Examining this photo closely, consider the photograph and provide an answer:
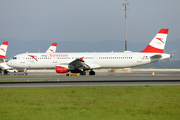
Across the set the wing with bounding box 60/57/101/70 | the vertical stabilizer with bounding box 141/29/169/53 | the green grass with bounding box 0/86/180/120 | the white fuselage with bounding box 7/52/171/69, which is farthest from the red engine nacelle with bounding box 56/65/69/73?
the green grass with bounding box 0/86/180/120

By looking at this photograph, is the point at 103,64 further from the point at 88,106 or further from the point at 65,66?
the point at 88,106

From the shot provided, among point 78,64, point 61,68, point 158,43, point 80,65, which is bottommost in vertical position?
point 61,68

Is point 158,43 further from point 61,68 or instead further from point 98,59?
point 61,68

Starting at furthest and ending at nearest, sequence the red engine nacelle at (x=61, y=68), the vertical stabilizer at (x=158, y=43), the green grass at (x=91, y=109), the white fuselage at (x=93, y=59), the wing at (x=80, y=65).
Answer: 1. the vertical stabilizer at (x=158, y=43)
2. the white fuselage at (x=93, y=59)
3. the wing at (x=80, y=65)
4. the red engine nacelle at (x=61, y=68)
5. the green grass at (x=91, y=109)

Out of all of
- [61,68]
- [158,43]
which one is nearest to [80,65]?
[61,68]

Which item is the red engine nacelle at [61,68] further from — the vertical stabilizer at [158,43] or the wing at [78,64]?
the vertical stabilizer at [158,43]

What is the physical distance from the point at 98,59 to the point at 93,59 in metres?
0.82

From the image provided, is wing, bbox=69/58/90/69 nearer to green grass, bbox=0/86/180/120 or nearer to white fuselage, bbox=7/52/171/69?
white fuselage, bbox=7/52/171/69

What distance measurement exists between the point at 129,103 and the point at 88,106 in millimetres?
2203

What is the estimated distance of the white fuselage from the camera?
137 ft

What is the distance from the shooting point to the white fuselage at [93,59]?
41625 millimetres

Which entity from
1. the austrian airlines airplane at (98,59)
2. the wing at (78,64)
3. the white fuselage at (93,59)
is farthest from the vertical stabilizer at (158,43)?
the wing at (78,64)

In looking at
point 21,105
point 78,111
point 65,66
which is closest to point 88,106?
point 78,111

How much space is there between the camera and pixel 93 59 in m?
42.4
